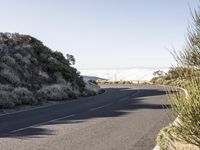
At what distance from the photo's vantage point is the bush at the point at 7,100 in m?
23.4

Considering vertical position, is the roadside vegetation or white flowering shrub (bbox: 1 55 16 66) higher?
white flowering shrub (bbox: 1 55 16 66)

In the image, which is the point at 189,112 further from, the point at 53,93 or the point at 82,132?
the point at 53,93

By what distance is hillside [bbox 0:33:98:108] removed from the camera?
3120 centimetres

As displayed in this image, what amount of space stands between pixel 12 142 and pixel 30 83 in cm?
2397

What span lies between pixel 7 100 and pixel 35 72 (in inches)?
586

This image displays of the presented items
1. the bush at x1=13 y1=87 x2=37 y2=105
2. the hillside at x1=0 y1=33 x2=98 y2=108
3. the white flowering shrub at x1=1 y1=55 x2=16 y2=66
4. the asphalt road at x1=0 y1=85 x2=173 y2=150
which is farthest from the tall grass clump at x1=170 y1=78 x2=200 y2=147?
the white flowering shrub at x1=1 y1=55 x2=16 y2=66

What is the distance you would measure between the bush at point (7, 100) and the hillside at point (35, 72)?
0.80 meters

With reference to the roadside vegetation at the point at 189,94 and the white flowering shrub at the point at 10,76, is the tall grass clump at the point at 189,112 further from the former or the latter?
the white flowering shrub at the point at 10,76

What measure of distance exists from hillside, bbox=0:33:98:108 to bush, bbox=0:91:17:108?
0.80 meters

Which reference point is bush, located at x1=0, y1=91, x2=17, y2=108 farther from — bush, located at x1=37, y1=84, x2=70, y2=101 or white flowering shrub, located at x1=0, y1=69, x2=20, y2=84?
white flowering shrub, located at x1=0, y1=69, x2=20, y2=84

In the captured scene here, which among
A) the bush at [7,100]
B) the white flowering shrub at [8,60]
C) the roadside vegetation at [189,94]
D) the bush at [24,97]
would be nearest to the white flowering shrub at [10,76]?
the white flowering shrub at [8,60]

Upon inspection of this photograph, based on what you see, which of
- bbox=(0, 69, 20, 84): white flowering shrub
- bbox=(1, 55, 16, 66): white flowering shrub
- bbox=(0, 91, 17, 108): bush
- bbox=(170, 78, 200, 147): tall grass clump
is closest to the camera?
bbox=(170, 78, 200, 147): tall grass clump

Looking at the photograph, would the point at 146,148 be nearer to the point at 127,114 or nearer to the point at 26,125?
the point at 26,125

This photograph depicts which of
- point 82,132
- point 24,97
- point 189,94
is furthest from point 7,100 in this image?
point 189,94
